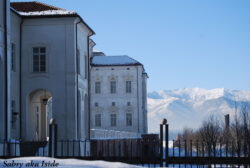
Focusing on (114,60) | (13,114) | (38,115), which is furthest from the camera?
(114,60)

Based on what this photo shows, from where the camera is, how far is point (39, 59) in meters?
30.7

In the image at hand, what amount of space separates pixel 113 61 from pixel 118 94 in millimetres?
3629

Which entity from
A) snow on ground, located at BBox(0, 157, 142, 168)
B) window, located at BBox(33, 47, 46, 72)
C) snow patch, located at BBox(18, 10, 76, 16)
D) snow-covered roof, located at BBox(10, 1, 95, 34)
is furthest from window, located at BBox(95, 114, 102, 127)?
snow on ground, located at BBox(0, 157, 142, 168)

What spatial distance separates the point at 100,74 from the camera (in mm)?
57562

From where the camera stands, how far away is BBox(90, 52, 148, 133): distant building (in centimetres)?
5644

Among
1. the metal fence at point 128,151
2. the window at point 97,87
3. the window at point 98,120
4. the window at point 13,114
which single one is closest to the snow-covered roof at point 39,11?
the window at point 13,114

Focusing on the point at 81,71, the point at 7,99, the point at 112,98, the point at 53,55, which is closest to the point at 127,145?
the point at 112,98

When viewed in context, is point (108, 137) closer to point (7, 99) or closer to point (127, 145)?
point (127, 145)

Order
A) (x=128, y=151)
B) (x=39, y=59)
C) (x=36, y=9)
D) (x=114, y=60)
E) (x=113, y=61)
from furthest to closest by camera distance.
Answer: (x=114, y=60)
(x=113, y=61)
(x=128, y=151)
(x=36, y=9)
(x=39, y=59)

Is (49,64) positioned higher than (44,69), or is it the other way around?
(49,64)

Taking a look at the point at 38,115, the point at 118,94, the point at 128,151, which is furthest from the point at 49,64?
the point at 118,94

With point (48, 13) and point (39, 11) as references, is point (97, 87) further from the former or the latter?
point (48, 13)

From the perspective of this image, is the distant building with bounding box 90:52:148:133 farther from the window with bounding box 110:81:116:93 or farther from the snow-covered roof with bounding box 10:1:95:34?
the snow-covered roof with bounding box 10:1:95:34

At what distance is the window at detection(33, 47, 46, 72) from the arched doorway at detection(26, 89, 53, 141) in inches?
63.5
